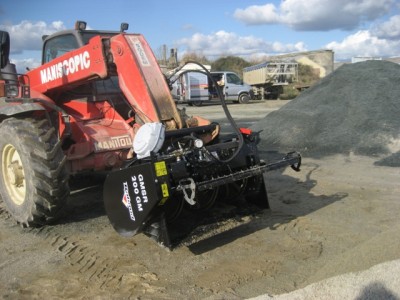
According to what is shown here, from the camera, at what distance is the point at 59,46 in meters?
5.74

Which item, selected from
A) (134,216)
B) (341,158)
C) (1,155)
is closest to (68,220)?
(1,155)

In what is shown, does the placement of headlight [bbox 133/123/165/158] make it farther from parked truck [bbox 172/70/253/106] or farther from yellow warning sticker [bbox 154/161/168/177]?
parked truck [bbox 172/70/253/106]

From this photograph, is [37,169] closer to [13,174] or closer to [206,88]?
[13,174]

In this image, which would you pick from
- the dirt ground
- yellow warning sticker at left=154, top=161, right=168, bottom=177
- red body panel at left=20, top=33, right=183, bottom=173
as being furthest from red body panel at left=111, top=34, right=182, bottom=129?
the dirt ground

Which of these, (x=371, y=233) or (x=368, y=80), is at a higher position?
(x=368, y=80)

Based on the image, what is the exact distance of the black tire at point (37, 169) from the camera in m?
4.20

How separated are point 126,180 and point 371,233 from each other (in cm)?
245

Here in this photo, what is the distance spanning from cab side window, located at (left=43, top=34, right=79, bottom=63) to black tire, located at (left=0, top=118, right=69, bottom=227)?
1397 millimetres

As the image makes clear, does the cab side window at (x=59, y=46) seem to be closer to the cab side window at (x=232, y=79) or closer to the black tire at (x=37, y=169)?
the black tire at (x=37, y=169)

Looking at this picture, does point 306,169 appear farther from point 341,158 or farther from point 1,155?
point 1,155

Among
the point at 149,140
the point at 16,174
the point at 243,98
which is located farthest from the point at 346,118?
the point at 243,98

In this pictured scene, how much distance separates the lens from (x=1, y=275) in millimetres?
3738

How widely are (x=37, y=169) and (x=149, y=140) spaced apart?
3.82 ft

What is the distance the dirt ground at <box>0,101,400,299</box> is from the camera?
344 centimetres
